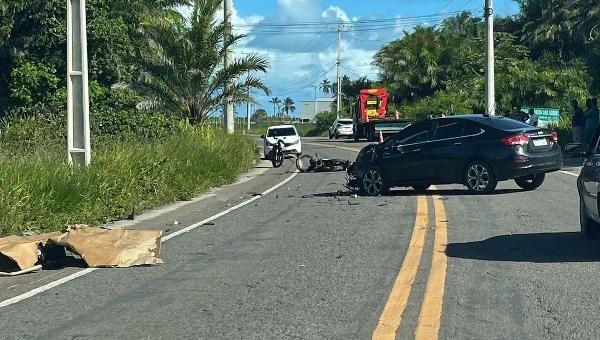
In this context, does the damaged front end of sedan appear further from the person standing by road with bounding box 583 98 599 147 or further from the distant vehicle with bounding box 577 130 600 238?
the person standing by road with bounding box 583 98 599 147

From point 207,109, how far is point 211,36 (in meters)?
2.82

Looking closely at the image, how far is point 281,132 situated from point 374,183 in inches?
764

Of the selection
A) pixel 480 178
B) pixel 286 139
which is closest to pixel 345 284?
pixel 480 178

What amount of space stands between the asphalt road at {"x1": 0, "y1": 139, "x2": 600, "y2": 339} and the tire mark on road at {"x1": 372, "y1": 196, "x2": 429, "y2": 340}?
2 cm

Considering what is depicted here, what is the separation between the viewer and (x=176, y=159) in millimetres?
21094

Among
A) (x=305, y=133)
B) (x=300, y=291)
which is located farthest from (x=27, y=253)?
(x=305, y=133)

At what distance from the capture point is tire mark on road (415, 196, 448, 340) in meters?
6.91

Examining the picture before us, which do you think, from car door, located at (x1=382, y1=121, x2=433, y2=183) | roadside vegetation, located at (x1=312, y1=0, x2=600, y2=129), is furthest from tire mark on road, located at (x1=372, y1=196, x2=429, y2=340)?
roadside vegetation, located at (x1=312, y1=0, x2=600, y2=129)

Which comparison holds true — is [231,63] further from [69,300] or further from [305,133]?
[305,133]

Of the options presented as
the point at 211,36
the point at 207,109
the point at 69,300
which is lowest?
the point at 69,300

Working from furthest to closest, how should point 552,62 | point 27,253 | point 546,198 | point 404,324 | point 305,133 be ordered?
1. point 305,133
2. point 552,62
3. point 546,198
4. point 27,253
5. point 404,324

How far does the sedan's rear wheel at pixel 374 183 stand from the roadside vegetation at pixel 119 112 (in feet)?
13.7

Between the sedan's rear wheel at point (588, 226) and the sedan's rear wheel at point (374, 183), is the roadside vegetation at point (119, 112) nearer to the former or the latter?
the sedan's rear wheel at point (374, 183)

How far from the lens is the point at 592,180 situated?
400 inches
